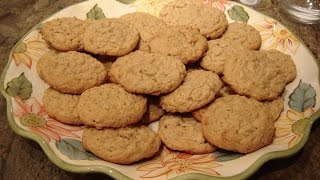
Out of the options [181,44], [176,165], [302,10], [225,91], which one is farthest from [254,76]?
[302,10]

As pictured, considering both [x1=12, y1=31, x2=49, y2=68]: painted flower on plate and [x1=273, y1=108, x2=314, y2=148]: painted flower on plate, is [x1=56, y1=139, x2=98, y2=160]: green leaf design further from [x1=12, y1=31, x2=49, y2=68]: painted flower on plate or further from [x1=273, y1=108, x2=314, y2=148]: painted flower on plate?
[x1=273, y1=108, x2=314, y2=148]: painted flower on plate

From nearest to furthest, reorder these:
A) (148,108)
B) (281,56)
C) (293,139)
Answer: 1. (293,139)
2. (148,108)
3. (281,56)

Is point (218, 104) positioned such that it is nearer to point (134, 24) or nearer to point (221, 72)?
point (221, 72)

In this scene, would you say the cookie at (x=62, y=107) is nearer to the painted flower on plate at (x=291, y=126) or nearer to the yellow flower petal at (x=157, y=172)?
the yellow flower petal at (x=157, y=172)

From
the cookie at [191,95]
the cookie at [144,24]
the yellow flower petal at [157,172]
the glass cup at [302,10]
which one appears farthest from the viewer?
the glass cup at [302,10]

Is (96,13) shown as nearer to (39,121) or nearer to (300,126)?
(39,121)

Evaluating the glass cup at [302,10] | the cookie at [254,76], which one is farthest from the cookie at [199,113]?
the glass cup at [302,10]

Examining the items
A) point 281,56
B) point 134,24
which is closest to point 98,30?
point 134,24
